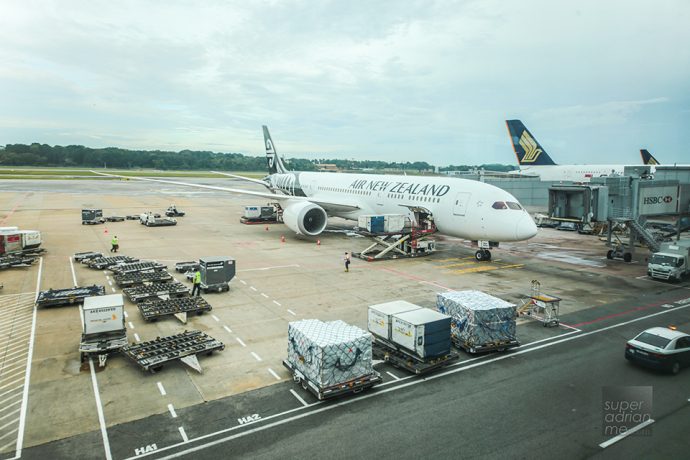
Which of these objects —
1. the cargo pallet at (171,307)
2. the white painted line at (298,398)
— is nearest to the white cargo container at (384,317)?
the white painted line at (298,398)

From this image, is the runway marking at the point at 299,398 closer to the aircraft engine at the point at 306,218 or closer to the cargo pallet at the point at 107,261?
the cargo pallet at the point at 107,261

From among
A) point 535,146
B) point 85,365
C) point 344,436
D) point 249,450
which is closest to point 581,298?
point 344,436

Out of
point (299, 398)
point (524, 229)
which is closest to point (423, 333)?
point (299, 398)

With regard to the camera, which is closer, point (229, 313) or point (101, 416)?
point (101, 416)

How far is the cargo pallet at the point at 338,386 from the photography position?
12320 mm

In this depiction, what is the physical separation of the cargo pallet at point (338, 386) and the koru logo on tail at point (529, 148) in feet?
209

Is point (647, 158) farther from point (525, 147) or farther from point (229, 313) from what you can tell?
point (229, 313)

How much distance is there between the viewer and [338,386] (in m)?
12.5

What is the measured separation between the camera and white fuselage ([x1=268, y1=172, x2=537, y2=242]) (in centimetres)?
2802

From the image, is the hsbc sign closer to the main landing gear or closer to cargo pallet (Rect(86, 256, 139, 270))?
the main landing gear

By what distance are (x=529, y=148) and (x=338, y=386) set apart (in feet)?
219

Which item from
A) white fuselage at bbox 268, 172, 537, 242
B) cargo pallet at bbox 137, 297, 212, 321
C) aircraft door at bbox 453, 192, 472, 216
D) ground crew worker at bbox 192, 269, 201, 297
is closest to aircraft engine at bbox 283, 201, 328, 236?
white fuselage at bbox 268, 172, 537, 242

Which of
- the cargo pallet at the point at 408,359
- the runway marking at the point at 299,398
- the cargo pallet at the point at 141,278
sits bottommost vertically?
the runway marking at the point at 299,398

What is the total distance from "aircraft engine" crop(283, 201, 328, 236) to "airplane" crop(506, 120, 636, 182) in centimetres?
4368
